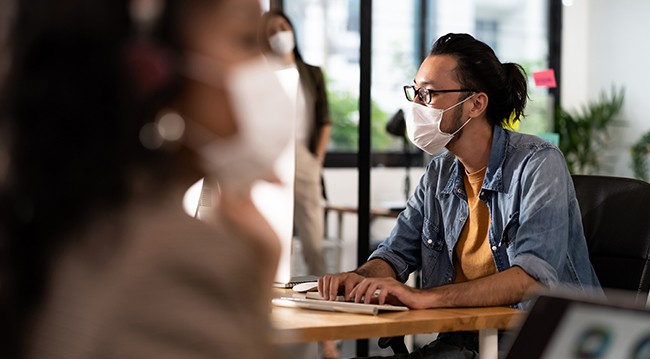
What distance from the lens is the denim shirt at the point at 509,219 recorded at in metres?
2.03

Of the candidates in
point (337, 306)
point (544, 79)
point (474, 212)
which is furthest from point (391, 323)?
point (544, 79)

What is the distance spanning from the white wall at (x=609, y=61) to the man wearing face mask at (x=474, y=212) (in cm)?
336

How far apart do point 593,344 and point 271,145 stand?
0.31 m

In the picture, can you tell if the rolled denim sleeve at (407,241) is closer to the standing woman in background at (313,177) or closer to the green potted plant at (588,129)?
the standing woman in background at (313,177)

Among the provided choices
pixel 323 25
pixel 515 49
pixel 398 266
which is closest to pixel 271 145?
pixel 398 266

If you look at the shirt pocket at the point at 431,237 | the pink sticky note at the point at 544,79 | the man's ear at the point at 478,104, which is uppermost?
the pink sticky note at the point at 544,79

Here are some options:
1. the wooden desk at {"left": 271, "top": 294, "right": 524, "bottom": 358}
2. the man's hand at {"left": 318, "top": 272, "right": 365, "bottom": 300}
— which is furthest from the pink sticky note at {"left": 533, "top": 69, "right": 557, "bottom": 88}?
the wooden desk at {"left": 271, "top": 294, "right": 524, "bottom": 358}

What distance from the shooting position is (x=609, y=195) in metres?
2.22

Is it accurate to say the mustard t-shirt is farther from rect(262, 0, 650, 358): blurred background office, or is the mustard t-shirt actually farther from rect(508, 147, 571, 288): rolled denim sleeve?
rect(262, 0, 650, 358): blurred background office

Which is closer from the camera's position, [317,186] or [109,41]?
[109,41]

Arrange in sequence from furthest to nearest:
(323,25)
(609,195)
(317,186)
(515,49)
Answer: (515,49) < (323,25) < (317,186) < (609,195)

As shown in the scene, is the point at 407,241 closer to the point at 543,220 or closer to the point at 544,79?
the point at 543,220

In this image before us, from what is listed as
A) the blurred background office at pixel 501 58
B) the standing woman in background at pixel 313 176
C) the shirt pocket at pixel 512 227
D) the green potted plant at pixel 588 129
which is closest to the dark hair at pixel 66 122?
the shirt pocket at pixel 512 227

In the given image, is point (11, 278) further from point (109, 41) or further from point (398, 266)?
point (398, 266)
